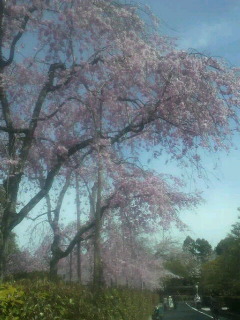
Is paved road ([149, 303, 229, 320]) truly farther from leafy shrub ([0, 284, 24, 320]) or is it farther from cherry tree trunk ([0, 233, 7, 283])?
leafy shrub ([0, 284, 24, 320])

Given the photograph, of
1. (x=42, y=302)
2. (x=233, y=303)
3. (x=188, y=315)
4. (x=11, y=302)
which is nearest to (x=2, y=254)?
(x=42, y=302)

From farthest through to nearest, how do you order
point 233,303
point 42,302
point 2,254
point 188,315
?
1. point 188,315
2. point 233,303
3. point 2,254
4. point 42,302

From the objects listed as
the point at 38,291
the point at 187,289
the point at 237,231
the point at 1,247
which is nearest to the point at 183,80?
the point at 1,247

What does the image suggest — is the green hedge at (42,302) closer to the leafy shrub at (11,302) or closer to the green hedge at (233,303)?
the leafy shrub at (11,302)

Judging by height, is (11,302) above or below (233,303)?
below

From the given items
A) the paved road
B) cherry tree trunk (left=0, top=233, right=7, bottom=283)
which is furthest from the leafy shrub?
the paved road

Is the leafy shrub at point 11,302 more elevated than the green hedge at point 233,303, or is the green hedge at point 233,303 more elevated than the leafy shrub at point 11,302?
the green hedge at point 233,303

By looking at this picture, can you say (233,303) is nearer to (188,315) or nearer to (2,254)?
(188,315)

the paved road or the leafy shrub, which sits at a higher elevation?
the paved road

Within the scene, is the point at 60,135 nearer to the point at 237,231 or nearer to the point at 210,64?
the point at 210,64

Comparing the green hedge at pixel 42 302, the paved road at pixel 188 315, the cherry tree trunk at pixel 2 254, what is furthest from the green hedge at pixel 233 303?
the green hedge at pixel 42 302

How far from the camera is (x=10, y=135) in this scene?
13703 mm

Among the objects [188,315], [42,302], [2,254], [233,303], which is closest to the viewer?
[42,302]

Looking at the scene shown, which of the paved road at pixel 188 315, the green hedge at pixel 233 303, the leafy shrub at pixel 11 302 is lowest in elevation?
the leafy shrub at pixel 11 302
